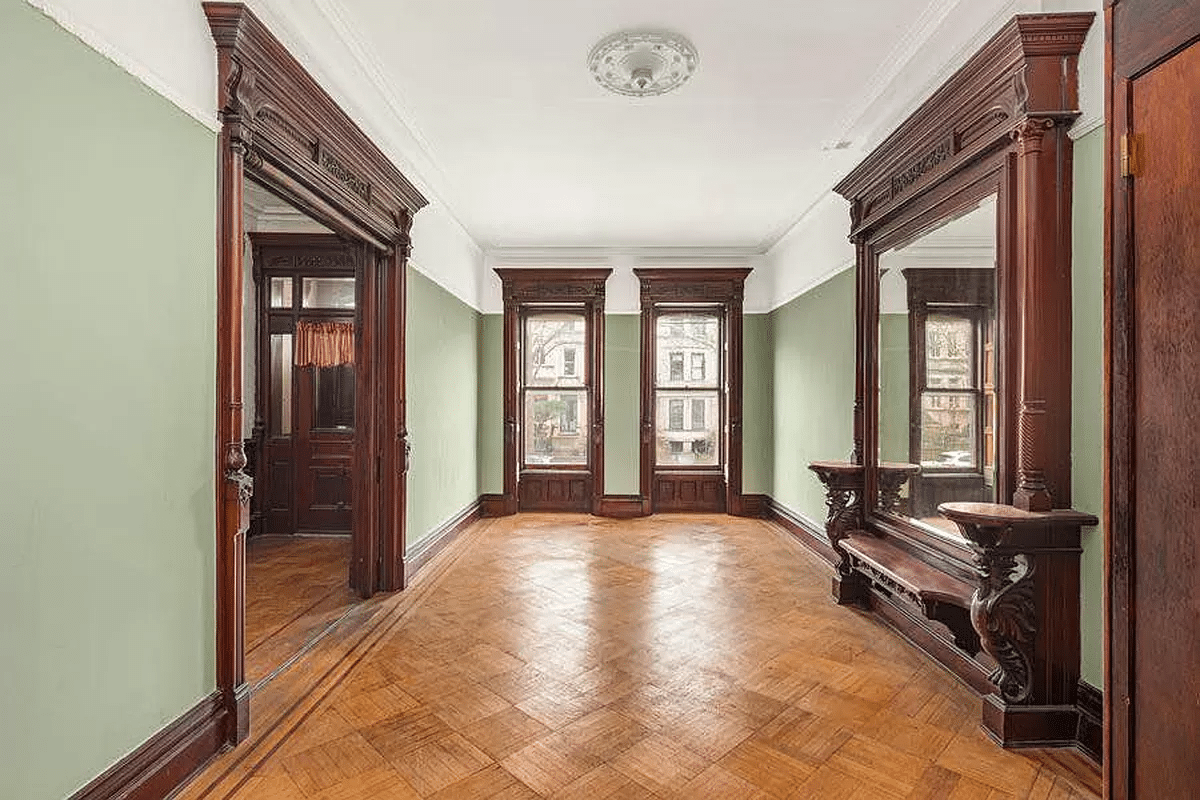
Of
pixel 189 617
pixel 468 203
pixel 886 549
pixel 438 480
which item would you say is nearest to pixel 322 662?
pixel 189 617

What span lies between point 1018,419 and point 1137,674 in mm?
1219

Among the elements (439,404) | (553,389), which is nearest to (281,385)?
(439,404)

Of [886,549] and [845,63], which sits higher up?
[845,63]

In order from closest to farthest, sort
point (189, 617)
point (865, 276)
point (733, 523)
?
point (189, 617) < point (865, 276) < point (733, 523)

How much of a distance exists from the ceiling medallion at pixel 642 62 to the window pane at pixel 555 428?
164 inches

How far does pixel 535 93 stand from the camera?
11.1ft

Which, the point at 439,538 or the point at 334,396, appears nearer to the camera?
the point at 439,538

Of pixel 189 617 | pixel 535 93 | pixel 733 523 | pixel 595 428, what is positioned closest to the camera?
pixel 189 617

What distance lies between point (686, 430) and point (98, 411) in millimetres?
5902

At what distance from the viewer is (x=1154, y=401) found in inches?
55.8

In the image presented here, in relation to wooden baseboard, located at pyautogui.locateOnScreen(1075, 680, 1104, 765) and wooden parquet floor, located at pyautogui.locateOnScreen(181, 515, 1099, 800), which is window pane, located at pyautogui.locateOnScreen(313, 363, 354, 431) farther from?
wooden baseboard, located at pyautogui.locateOnScreen(1075, 680, 1104, 765)

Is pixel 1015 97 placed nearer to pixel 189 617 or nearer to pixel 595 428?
pixel 189 617

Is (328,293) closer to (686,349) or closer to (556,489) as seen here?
(556,489)

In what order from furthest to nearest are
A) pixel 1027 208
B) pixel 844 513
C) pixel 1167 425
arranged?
pixel 844 513 → pixel 1027 208 → pixel 1167 425
